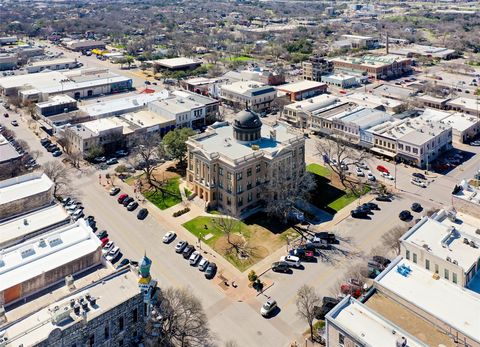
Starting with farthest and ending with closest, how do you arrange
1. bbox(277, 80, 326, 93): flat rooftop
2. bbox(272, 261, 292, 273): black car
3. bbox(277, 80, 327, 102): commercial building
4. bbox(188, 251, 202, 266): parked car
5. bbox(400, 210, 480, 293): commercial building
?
bbox(277, 80, 326, 93): flat rooftop < bbox(277, 80, 327, 102): commercial building < bbox(188, 251, 202, 266): parked car < bbox(272, 261, 292, 273): black car < bbox(400, 210, 480, 293): commercial building

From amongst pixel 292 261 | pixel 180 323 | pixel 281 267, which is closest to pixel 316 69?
pixel 292 261

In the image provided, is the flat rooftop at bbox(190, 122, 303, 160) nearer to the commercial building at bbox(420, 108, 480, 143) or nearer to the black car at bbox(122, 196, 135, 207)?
the black car at bbox(122, 196, 135, 207)

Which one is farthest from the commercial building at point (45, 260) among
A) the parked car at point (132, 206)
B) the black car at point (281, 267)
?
the black car at point (281, 267)

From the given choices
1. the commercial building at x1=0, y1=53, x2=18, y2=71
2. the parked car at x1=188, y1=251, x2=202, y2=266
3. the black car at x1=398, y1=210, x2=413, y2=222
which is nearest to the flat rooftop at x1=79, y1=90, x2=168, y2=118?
the parked car at x1=188, y1=251, x2=202, y2=266

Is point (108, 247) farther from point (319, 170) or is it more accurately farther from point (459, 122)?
point (459, 122)

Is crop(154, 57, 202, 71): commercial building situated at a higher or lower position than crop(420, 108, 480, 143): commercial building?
higher

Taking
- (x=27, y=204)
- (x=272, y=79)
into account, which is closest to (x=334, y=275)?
(x=27, y=204)

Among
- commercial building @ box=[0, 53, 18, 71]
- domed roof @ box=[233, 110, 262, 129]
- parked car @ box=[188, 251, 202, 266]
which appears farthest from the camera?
commercial building @ box=[0, 53, 18, 71]
